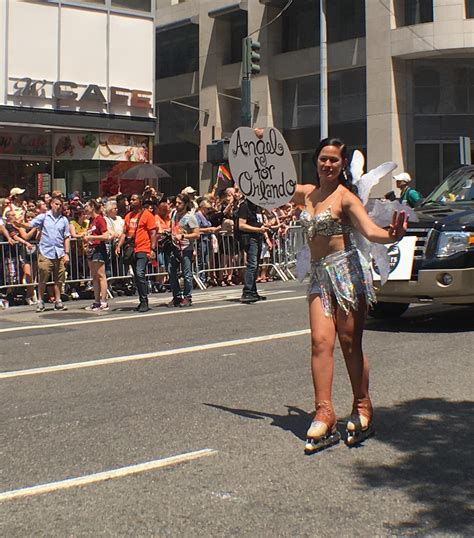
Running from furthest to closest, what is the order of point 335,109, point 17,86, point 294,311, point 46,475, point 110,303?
point 335,109
point 17,86
point 110,303
point 294,311
point 46,475

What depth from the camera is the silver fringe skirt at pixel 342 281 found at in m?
5.43

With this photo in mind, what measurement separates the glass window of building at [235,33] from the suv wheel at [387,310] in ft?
107

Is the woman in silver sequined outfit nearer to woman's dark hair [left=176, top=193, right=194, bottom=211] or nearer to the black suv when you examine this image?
the black suv

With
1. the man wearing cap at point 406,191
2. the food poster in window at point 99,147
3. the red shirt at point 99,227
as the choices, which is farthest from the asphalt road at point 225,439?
the food poster in window at point 99,147

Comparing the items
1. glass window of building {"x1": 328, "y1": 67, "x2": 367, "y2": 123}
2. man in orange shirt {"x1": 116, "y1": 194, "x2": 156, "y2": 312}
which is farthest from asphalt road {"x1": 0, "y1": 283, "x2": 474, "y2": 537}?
glass window of building {"x1": 328, "y1": 67, "x2": 367, "y2": 123}

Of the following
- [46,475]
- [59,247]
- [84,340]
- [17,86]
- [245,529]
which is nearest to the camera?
[245,529]

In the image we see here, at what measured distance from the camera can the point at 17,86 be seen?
74.1 ft

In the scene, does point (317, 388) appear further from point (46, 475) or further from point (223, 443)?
point (46, 475)

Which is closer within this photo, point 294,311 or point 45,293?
point 294,311

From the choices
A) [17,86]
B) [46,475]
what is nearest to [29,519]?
[46,475]

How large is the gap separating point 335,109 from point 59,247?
81.5ft

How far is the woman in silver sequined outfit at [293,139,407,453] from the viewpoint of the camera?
5367 millimetres

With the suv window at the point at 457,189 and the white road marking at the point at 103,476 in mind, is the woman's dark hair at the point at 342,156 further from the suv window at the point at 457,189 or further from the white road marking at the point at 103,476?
the suv window at the point at 457,189

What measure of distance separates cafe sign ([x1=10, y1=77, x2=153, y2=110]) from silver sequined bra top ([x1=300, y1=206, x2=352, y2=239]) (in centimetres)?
1860
